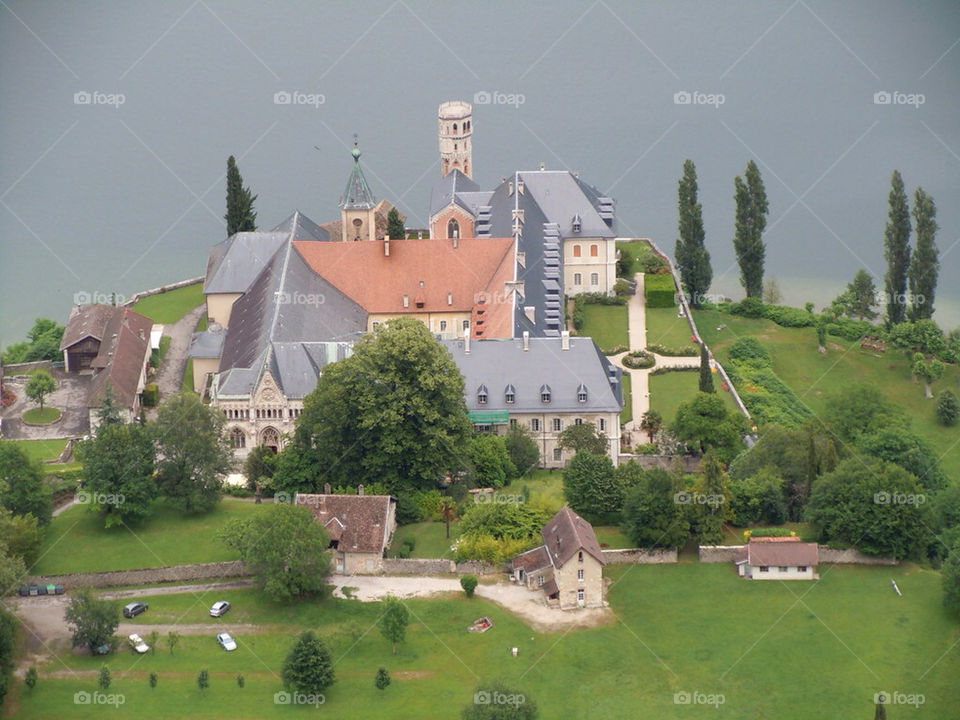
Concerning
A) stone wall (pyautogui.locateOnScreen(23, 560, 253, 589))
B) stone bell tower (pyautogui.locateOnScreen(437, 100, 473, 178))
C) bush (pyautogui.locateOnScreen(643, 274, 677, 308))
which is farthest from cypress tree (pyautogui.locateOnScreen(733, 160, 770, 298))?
stone wall (pyautogui.locateOnScreen(23, 560, 253, 589))

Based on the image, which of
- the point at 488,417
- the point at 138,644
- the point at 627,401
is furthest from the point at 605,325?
the point at 138,644

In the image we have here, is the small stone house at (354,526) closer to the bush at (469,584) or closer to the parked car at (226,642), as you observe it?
the bush at (469,584)

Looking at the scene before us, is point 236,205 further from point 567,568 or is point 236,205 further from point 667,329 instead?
point 567,568

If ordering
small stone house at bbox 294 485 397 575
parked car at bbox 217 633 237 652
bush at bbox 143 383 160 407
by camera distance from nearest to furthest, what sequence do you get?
1. parked car at bbox 217 633 237 652
2. small stone house at bbox 294 485 397 575
3. bush at bbox 143 383 160 407

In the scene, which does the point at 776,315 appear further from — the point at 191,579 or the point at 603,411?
the point at 191,579

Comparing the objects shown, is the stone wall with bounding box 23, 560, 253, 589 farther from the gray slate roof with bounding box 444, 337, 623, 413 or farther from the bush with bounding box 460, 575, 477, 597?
the gray slate roof with bounding box 444, 337, 623, 413

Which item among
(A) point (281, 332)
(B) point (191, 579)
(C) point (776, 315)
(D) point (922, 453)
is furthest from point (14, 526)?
(C) point (776, 315)
